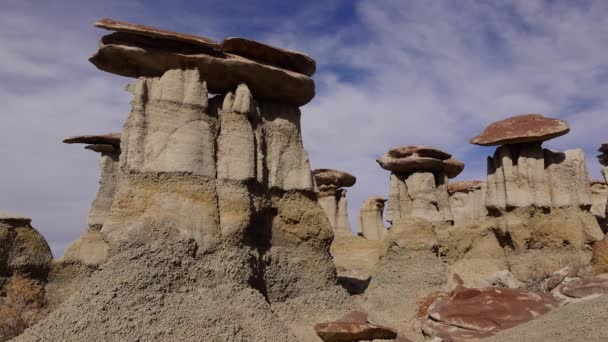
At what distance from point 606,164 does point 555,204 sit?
285 inches

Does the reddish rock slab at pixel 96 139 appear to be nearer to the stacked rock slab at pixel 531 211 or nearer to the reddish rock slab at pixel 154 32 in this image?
the reddish rock slab at pixel 154 32

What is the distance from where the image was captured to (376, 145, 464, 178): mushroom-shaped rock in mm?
18547

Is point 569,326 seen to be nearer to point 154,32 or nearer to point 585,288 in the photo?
point 585,288

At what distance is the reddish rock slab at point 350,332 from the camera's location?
998cm

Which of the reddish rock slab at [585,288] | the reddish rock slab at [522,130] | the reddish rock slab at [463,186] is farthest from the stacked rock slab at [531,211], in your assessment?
the reddish rock slab at [463,186]

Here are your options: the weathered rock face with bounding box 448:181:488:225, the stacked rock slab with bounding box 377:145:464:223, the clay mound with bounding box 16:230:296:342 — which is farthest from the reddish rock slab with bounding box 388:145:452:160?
the clay mound with bounding box 16:230:296:342

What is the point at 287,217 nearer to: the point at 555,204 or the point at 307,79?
the point at 307,79

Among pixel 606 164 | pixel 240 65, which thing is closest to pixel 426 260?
pixel 240 65

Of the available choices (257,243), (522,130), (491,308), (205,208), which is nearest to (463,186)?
(522,130)

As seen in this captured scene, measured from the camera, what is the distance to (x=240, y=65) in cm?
1130

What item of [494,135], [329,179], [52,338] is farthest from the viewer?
[329,179]

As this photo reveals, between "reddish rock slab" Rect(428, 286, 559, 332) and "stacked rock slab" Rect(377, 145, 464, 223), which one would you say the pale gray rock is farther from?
"reddish rock slab" Rect(428, 286, 559, 332)

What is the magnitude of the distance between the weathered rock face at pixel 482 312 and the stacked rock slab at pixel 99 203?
7.65 meters

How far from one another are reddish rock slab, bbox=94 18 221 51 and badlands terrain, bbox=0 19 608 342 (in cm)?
4
